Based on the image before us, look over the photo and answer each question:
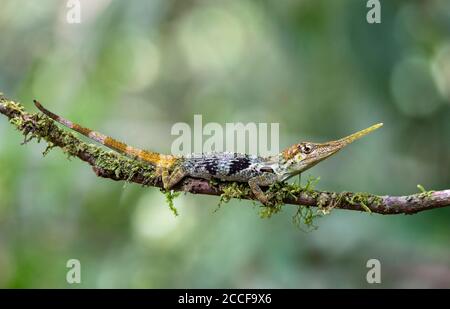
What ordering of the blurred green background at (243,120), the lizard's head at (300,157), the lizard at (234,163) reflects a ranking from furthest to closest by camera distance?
the blurred green background at (243,120) < the lizard's head at (300,157) < the lizard at (234,163)

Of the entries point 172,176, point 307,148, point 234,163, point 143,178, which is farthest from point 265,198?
point 143,178

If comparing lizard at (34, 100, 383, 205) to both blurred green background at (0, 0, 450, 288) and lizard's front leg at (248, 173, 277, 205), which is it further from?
blurred green background at (0, 0, 450, 288)

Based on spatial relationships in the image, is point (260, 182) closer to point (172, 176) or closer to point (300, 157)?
point (300, 157)

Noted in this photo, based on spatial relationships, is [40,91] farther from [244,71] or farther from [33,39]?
[244,71]

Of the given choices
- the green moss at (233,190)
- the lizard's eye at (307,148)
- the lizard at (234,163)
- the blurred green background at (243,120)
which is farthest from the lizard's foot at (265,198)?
the blurred green background at (243,120)

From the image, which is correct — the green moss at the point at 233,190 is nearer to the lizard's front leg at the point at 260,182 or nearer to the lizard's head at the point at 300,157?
the lizard's front leg at the point at 260,182

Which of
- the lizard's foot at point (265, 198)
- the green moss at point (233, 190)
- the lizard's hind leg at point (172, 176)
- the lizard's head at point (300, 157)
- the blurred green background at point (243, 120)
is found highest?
the blurred green background at point (243, 120)

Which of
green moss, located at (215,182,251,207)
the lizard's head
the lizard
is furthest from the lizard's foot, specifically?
the lizard's head
